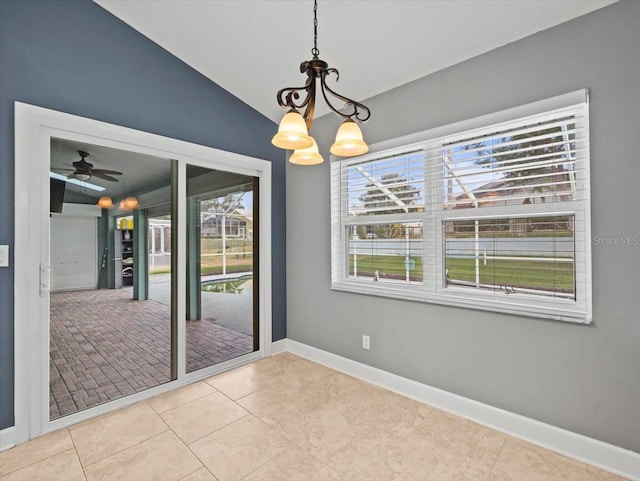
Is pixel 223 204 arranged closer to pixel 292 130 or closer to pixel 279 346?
pixel 279 346

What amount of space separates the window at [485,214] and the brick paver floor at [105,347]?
1775mm

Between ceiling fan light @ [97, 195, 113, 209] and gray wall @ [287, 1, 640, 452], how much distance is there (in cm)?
227

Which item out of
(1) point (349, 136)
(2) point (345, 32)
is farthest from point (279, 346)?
(2) point (345, 32)

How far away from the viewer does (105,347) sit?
2.47 metres

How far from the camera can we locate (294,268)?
3654 mm

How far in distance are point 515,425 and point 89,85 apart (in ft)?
12.6

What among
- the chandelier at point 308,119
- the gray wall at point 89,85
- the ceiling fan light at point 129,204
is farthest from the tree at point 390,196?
the ceiling fan light at point 129,204

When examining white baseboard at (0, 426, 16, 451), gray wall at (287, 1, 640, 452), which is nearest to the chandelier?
gray wall at (287, 1, 640, 452)

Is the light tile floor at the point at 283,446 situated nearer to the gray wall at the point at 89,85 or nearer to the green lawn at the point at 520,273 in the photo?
the gray wall at the point at 89,85

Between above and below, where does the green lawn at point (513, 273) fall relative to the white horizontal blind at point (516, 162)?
below

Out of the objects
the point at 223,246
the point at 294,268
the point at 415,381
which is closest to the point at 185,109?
the point at 223,246

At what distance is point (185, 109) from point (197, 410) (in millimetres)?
2565

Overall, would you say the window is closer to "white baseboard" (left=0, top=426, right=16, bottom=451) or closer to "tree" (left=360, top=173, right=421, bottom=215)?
"tree" (left=360, top=173, right=421, bottom=215)

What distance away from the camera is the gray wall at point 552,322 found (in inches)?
69.4
